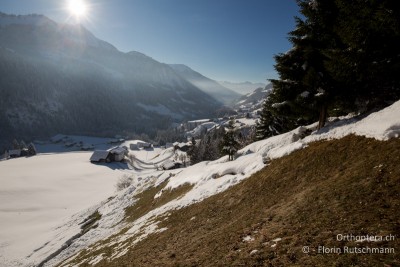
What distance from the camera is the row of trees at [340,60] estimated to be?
17.0 m

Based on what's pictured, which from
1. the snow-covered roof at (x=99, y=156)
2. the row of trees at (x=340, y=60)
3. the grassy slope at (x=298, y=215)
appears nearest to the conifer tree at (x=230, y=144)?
the row of trees at (x=340, y=60)

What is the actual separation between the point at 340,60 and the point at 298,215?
12294 mm

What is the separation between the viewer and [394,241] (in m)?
7.76

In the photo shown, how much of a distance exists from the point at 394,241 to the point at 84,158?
15100cm

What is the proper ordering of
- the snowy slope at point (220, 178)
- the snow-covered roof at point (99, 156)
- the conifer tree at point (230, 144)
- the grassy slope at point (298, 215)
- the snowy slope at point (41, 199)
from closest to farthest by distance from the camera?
the grassy slope at point (298, 215)
the snowy slope at point (220, 178)
the snowy slope at point (41, 199)
the conifer tree at point (230, 144)
the snow-covered roof at point (99, 156)

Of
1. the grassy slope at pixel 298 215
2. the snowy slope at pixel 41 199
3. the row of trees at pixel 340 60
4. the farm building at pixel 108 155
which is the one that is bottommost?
the snowy slope at pixel 41 199

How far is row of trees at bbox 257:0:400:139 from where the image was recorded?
55.8ft

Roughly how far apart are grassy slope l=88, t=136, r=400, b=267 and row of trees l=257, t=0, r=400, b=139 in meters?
5.00

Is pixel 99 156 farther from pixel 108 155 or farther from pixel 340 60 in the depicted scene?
pixel 340 60

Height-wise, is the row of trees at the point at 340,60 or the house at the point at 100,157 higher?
the row of trees at the point at 340,60

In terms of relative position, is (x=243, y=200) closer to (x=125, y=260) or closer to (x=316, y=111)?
(x=125, y=260)

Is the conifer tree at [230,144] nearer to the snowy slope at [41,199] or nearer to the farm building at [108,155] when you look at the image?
the snowy slope at [41,199]

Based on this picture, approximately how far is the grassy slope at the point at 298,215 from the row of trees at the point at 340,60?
500 centimetres

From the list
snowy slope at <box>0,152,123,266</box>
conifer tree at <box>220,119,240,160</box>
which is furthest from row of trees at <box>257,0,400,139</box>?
snowy slope at <box>0,152,123,266</box>
